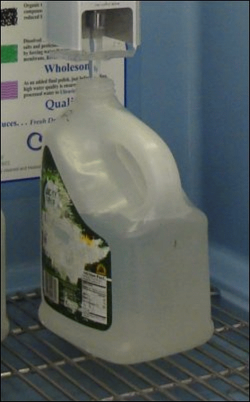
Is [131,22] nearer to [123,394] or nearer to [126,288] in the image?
[126,288]

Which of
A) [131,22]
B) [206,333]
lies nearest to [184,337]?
[206,333]

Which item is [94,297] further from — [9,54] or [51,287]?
[9,54]

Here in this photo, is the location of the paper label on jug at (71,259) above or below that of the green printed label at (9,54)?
below

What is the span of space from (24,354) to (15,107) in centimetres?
30

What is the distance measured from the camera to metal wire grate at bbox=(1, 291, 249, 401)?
1.13 meters

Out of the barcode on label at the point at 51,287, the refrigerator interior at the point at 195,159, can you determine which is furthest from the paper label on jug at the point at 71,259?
the refrigerator interior at the point at 195,159

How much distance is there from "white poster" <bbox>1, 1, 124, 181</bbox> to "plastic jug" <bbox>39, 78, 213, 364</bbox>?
5.6 inches

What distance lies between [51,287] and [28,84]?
0.26 metres

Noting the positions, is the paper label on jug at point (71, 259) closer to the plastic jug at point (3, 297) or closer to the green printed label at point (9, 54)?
the plastic jug at point (3, 297)

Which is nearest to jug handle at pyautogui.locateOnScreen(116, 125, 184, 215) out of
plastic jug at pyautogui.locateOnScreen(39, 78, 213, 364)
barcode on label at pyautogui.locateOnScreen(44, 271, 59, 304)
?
plastic jug at pyautogui.locateOnScreen(39, 78, 213, 364)

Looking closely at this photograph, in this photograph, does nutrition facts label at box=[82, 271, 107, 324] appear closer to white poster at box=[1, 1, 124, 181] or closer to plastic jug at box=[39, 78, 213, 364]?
plastic jug at box=[39, 78, 213, 364]

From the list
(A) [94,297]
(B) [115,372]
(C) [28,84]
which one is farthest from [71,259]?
(C) [28,84]

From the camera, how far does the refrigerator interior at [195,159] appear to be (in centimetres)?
123

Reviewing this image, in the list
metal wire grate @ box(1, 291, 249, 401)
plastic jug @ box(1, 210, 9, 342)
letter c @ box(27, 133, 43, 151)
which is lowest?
metal wire grate @ box(1, 291, 249, 401)
